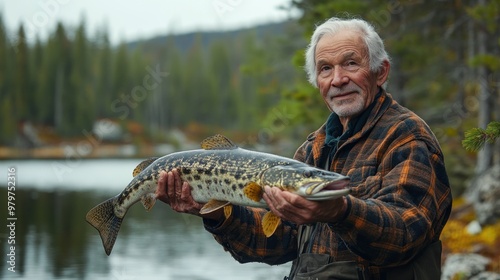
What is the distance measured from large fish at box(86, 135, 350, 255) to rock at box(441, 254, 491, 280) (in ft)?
26.7

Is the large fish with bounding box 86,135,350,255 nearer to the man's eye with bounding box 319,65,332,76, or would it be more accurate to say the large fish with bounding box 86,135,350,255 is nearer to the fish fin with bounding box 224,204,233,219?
the fish fin with bounding box 224,204,233,219

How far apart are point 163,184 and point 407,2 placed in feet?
47.9

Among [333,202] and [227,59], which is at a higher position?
[227,59]

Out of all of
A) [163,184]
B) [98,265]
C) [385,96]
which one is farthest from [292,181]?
[98,265]

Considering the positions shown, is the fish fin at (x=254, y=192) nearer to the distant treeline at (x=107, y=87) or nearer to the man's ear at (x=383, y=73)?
the man's ear at (x=383, y=73)

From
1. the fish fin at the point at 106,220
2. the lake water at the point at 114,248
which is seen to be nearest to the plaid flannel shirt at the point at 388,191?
the fish fin at the point at 106,220

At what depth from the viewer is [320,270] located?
12.3 ft

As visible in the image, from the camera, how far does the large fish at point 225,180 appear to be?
3.34 m

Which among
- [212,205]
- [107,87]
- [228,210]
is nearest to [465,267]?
[228,210]

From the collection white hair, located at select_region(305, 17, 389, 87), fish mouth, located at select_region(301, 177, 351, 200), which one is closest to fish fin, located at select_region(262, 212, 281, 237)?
fish mouth, located at select_region(301, 177, 351, 200)

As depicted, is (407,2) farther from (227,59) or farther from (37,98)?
(227,59)

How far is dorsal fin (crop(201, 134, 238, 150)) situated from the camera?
432 centimetres

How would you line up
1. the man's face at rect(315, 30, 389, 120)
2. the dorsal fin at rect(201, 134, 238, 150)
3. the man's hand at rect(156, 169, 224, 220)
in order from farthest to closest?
1. the man's hand at rect(156, 169, 224, 220)
2. the dorsal fin at rect(201, 134, 238, 150)
3. the man's face at rect(315, 30, 389, 120)

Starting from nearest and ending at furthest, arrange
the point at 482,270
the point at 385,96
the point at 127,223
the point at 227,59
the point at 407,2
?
the point at 385,96
the point at 482,270
the point at 407,2
the point at 127,223
the point at 227,59
